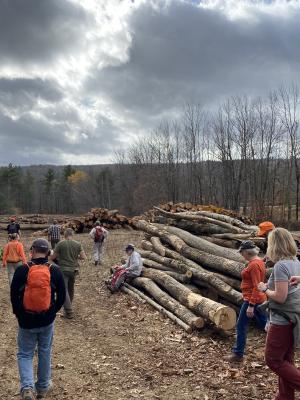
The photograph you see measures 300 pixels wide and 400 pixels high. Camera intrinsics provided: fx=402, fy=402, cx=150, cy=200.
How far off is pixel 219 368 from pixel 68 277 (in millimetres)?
4474

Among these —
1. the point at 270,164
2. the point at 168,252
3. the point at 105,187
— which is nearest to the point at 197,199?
the point at 270,164

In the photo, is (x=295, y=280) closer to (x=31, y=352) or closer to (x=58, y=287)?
(x=58, y=287)

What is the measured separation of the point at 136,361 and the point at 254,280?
240 centimetres

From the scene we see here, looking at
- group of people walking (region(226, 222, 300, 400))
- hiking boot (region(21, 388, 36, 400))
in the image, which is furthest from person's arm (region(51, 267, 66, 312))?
group of people walking (region(226, 222, 300, 400))

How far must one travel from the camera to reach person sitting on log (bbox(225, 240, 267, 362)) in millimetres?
6023

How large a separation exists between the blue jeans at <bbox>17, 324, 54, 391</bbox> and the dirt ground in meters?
0.74

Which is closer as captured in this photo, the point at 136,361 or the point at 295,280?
the point at 295,280

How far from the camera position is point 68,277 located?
9.41 metres

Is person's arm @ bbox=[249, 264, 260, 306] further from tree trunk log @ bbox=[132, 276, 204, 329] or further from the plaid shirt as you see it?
the plaid shirt

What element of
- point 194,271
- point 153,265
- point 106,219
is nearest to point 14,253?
point 153,265

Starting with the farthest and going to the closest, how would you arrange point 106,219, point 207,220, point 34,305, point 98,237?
point 106,219, point 98,237, point 207,220, point 34,305

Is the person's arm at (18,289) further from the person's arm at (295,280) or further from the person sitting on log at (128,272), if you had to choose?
the person sitting on log at (128,272)

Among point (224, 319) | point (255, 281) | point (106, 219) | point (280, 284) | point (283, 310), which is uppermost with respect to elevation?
point (280, 284)

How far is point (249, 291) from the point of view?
6.18m
